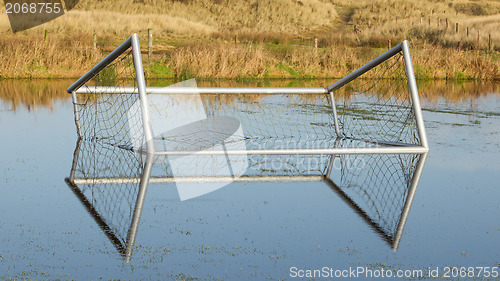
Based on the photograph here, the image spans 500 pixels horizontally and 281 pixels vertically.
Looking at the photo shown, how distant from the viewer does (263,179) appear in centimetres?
757

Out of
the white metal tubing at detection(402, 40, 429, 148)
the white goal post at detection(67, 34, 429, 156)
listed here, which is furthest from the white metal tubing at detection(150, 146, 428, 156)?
the white metal tubing at detection(402, 40, 429, 148)

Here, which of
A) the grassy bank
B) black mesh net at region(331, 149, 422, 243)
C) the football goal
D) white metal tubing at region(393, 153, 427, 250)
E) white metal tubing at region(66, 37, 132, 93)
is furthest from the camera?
the grassy bank

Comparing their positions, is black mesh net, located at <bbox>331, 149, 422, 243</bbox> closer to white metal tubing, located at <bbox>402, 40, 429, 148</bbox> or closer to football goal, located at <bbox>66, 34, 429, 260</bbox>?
football goal, located at <bbox>66, 34, 429, 260</bbox>

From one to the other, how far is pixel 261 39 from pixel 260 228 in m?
36.9

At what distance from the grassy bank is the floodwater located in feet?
55.0

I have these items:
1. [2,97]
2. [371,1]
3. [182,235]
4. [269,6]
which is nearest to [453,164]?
[182,235]

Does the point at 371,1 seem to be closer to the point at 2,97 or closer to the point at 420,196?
the point at 2,97

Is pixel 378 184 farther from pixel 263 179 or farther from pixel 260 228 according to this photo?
pixel 260 228

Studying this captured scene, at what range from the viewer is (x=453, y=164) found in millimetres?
8602

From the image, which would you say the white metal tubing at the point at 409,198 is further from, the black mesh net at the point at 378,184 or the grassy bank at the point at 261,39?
the grassy bank at the point at 261,39

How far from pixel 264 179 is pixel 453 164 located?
8.25 feet

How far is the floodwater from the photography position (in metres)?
4.49

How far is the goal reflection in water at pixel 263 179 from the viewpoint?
5.72 metres

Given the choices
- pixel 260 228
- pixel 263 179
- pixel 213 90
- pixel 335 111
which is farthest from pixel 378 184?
pixel 335 111
